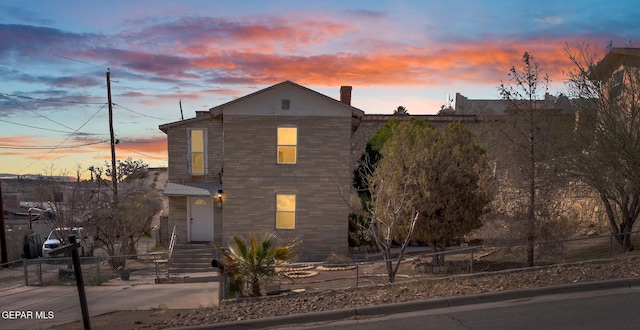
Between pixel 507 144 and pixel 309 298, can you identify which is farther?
pixel 507 144

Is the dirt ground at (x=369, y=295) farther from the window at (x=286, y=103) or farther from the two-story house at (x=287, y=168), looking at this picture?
the window at (x=286, y=103)

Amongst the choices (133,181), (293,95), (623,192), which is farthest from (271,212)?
(133,181)

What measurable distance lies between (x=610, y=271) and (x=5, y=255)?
24.8 meters

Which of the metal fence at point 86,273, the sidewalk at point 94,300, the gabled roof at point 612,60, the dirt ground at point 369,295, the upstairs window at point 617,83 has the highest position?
the gabled roof at point 612,60

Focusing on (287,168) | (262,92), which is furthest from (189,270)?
(262,92)

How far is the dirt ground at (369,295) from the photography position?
917 cm

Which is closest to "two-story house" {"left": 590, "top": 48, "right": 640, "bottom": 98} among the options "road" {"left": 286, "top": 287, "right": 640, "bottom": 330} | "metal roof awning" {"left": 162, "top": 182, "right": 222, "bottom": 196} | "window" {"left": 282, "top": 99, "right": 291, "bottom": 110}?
"road" {"left": 286, "top": 287, "right": 640, "bottom": 330}

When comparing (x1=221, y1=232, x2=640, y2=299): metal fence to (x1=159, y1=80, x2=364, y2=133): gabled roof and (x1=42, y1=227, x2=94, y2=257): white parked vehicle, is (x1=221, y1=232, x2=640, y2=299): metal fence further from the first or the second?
(x1=42, y1=227, x2=94, y2=257): white parked vehicle

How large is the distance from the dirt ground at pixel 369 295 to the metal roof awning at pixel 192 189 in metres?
9.71

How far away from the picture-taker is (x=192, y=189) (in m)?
20.7

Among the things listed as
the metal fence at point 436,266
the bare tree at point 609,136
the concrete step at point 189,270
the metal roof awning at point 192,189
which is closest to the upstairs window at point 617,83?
the bare tree at point 609,136

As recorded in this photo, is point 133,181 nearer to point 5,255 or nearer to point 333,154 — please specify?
point 5,255

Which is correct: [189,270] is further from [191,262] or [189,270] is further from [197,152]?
[197,152]

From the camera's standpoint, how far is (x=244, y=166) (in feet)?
66.5
